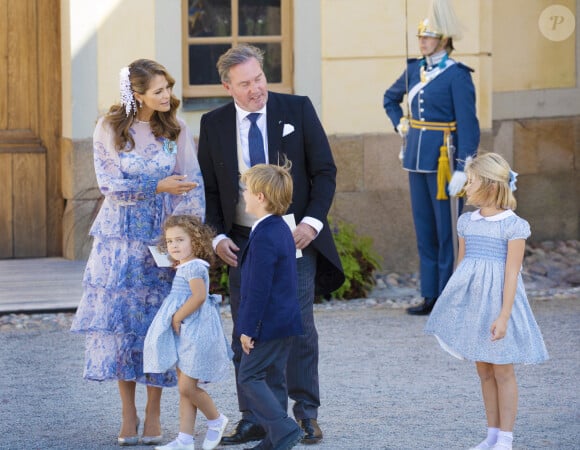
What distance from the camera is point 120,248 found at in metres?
5.95

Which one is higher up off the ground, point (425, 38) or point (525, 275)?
point (425, 38)

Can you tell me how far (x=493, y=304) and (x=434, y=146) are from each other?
322cm

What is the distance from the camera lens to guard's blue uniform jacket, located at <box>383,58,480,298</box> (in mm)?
8633

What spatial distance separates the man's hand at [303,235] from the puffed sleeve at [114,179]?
0.65 m

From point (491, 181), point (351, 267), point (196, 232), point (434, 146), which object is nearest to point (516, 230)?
point (491, 181)

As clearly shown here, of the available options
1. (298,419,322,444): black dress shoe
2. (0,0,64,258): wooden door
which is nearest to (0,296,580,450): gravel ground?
(298,419,322,444): black dress shoe

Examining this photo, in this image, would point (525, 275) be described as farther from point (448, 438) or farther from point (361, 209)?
point (448, 438)

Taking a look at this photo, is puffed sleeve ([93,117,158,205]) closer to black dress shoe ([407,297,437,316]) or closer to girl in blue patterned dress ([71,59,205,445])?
girl in blue patterned dress ([71,59,205,445])

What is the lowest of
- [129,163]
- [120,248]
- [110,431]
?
[110,431]

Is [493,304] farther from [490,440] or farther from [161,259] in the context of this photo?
[161,259]

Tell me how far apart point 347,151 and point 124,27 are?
6.11ft

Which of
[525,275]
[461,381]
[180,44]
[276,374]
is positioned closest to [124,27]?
[180,44]

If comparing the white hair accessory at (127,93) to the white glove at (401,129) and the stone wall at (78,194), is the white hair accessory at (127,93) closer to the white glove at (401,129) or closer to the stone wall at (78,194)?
the white glove at (401,129)

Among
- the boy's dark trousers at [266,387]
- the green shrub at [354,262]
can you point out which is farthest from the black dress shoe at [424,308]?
the boy's dark trousers at [266,387]
